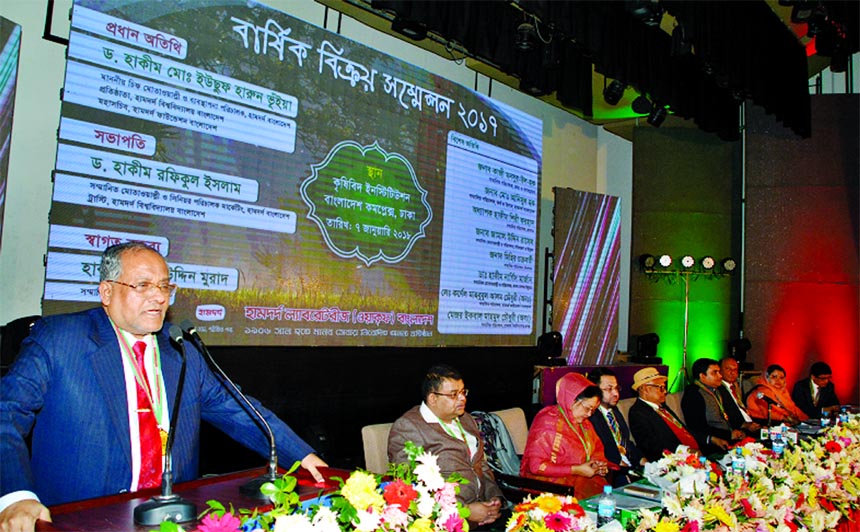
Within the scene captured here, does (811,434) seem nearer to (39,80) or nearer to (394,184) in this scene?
(394,184)

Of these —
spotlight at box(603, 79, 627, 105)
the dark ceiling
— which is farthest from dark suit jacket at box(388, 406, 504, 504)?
spotlight at box(603, 79, 627, 105)

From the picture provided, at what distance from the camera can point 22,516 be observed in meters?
1.38

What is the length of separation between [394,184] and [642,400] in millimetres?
2318

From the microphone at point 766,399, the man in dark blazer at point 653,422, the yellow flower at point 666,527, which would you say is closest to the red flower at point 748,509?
the yellow flower at point 666,527

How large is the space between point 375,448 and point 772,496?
5.58 feet

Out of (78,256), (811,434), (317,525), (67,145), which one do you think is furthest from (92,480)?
(811,434)

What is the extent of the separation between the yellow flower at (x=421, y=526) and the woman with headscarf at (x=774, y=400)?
19.1ft

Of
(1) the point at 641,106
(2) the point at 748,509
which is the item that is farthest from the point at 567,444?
(1) the point at 641,106

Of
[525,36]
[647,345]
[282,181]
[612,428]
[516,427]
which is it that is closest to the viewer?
[516,427]

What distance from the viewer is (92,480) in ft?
6.32

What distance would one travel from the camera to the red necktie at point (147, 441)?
1.98 metres

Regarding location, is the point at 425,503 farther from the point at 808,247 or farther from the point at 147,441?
the point at 808,247

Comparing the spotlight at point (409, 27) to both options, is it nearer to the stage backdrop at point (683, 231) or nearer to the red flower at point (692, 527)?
the red flower at point (692, 527)

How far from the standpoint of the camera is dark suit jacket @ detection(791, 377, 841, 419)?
6.97 metres
